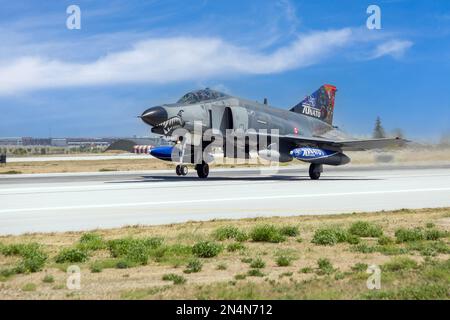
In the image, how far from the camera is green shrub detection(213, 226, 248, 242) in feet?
43.1

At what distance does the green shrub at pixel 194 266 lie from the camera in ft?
32.3

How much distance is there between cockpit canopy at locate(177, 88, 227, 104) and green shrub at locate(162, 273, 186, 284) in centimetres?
2175

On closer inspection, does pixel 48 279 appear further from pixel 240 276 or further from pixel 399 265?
pixel 399 265

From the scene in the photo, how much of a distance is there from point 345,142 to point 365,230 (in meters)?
20.6

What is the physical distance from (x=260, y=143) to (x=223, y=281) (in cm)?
2377

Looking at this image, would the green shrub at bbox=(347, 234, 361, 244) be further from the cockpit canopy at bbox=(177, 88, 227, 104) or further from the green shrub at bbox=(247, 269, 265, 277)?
the cockpit canopy at bbox=(177, 88, 227, 104)

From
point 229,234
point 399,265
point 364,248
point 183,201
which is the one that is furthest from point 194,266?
point 183,201

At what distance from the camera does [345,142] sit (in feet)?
111

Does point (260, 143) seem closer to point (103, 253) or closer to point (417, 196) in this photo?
point (417, 196)

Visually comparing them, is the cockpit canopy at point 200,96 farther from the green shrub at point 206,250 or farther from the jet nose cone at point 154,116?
the green shrub at point 206,250

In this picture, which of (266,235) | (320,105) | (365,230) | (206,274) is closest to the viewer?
(206,274)

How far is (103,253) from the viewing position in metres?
11.7

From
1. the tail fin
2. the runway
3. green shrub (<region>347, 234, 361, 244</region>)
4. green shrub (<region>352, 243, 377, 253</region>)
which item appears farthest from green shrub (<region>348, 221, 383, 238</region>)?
the tail fin
